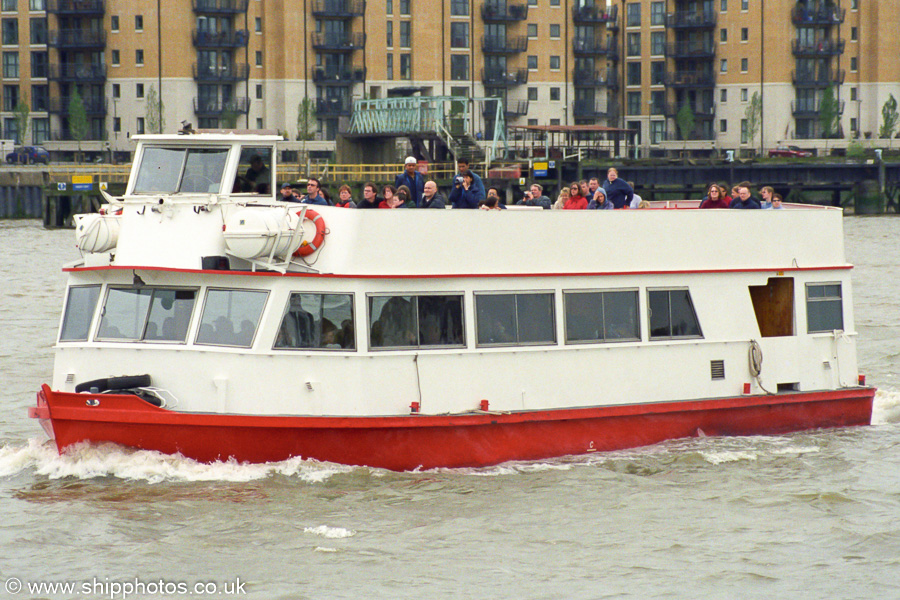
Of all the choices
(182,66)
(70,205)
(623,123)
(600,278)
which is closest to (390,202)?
(600,278)

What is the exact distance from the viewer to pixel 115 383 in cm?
1345

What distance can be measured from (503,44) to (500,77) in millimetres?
2477

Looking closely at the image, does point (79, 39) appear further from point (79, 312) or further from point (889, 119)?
point (79, 312)

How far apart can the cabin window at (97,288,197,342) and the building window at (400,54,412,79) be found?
72148 millimetres

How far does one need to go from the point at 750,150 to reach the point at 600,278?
7581 centimetres

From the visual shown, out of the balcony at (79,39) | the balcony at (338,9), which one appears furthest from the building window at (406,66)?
the balcony at (79,39)

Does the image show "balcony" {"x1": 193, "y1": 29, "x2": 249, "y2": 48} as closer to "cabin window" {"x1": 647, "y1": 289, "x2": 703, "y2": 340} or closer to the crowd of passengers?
the crowd of passengers

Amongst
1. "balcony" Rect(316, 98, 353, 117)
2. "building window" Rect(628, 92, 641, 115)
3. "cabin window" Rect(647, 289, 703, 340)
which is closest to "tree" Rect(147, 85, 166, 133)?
"balcony" Rect(316, 98, 353, 117)

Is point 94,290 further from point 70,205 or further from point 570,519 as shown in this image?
point 70,205

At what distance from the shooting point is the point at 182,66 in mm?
81000

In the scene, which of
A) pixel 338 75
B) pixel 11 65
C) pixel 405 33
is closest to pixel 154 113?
pixel 338 75

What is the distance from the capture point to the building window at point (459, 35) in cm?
8600

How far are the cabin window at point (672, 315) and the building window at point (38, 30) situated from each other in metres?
78.0

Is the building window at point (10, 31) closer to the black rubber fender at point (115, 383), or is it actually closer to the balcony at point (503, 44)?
the balcony at point (503, 44)
